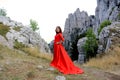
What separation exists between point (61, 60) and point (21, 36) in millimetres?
9366

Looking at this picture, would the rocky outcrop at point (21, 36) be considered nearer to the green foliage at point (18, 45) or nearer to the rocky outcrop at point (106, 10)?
the green foliage at point (18, 45)

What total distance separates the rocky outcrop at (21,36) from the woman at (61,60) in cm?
712

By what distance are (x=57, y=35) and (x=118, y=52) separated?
8956 mm

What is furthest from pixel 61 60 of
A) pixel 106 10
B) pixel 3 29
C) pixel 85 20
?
pixel 85 20

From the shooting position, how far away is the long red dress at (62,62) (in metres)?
14.2

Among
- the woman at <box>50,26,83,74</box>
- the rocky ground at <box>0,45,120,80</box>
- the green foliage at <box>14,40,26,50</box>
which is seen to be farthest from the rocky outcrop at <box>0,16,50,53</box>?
the rocky ground at <box>0,45,120,80</box>

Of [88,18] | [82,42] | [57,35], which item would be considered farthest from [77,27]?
[57,35]

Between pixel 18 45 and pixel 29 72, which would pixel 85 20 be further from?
pixel 29 72

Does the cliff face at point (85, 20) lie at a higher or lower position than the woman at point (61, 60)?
higher

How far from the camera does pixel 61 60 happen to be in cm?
1470

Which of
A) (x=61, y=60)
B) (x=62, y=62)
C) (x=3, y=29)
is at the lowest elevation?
(x=62, y=62)

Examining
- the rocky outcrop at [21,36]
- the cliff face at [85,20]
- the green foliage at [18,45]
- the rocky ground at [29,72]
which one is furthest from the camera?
the cliff face at [85,20]

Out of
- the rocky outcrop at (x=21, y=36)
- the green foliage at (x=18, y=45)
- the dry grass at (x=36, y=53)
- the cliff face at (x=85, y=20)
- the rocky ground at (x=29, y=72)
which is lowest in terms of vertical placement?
the rocky ground at (x=29, y=72)

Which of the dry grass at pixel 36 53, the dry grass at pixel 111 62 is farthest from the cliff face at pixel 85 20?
the dry grass at pixel 36 53
